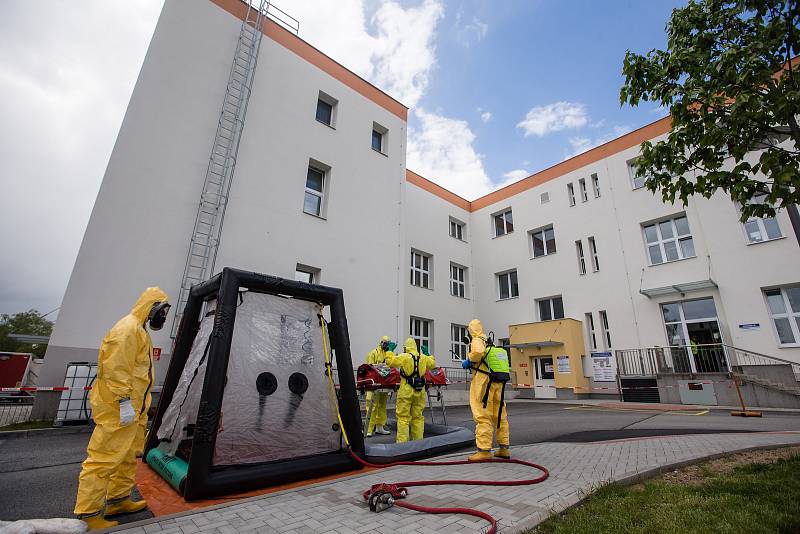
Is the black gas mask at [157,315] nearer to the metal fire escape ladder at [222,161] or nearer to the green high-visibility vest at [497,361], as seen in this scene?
the green high-visibility vest at [497,361]

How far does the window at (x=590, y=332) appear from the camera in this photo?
17.7 m

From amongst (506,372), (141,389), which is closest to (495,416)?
(506,372)

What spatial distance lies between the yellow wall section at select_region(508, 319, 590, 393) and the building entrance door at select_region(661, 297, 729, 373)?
12.0 ft

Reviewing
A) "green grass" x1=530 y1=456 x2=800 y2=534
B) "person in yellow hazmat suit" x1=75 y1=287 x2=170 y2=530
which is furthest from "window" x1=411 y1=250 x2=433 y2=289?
"person in yellow hazmat suit" x1=75 y1=287 x2=170 y2=530

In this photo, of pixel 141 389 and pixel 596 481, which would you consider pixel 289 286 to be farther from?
pixel 596 481

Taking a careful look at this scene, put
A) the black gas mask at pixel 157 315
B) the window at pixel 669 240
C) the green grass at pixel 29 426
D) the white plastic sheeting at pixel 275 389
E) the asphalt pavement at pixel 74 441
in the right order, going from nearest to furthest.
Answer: the asphalt pavement at pixel 74 441, the black gas mask at pixel 157 315, the white plastic sheeting at pixel 275 389, the green grass at pixel 29 426, the window at pixel 669 240

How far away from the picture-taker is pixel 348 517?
3.01 meters

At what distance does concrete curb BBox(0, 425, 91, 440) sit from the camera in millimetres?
6597

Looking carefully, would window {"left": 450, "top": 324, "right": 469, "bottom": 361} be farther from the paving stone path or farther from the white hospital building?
the paving stone path

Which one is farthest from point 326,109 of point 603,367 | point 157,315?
point 603,367

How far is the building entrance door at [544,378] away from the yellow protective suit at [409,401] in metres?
13.5

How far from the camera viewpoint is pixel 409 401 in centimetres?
626

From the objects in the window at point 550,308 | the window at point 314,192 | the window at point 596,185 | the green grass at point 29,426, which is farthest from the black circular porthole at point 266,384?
the window at point 596,185

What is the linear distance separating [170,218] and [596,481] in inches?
424
